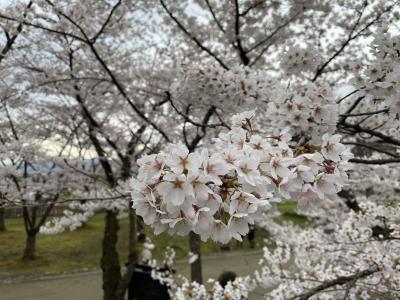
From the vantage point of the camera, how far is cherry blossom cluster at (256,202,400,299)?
3.57 m

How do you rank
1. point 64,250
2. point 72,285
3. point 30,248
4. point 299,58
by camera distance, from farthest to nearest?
point 64,250 → point 30,248 → point 72,285 → point 299,58

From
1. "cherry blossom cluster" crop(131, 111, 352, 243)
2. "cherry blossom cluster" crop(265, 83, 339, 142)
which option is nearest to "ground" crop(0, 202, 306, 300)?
"cherry blossom cluster" crop(265, 83, 339, 142)

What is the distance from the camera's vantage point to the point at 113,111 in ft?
27.4

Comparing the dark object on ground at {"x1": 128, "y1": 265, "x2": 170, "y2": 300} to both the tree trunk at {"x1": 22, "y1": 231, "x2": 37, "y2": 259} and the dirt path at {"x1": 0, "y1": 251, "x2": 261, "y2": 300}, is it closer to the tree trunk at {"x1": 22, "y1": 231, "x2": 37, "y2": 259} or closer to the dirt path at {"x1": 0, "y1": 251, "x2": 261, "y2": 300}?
the dirt path at {"x1": 0, "y1": 251, "x2": 261, "y2": 300}

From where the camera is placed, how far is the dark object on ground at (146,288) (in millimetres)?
7793

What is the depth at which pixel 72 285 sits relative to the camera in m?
10.6

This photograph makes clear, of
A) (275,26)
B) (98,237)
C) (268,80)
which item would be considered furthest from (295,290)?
(98,237)

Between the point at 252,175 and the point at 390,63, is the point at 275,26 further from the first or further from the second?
the point at 252,175

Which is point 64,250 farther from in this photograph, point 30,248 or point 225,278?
point 225,278

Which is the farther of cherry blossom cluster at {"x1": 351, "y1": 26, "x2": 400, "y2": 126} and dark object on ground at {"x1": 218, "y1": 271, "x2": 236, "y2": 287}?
dark object on ground at {"x1": 218, "y1": 271, "x2": 236, "y2": 287}

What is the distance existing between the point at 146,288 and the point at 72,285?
375 centimetres

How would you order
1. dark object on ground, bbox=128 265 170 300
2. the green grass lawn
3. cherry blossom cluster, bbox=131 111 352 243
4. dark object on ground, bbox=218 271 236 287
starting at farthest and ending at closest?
the green grass lawn < dark object on ground, bbox=218 271 236 287 < dark object on ground, bbox=128 265 170 300 < cherry blossom cluster, bbox=131 111 352 243

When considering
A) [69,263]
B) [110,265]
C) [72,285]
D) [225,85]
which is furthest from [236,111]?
[69,263]

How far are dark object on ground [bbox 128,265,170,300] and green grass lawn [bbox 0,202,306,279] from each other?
7.88 ft
